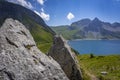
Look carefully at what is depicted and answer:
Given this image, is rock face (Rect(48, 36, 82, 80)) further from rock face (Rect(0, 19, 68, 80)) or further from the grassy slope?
rock face (Rect(0, 19, 68, 80))

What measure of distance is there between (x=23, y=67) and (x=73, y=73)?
9.41m

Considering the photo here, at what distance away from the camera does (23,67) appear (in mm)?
10734

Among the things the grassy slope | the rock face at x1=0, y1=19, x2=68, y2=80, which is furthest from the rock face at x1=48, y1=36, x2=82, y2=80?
the rock face at x1=0, y1=19, x2=68, y2=80

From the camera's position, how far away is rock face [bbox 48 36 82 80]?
19.6 metres

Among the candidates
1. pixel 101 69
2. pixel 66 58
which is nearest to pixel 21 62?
pixel 66 58

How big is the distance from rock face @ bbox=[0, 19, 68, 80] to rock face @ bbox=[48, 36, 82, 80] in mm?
7021

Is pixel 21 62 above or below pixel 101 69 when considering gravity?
above

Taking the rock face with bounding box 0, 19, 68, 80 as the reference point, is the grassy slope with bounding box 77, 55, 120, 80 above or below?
below

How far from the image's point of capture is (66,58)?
20.5 meters

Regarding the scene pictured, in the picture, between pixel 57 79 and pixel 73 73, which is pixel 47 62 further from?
pixel 73 73

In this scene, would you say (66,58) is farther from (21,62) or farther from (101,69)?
(101,69)

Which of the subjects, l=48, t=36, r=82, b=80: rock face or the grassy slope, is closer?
l=48, t=36, r=82, b=80: rock face

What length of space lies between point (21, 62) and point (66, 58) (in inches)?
391

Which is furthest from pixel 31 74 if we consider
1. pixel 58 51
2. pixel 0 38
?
pixel 58 51
